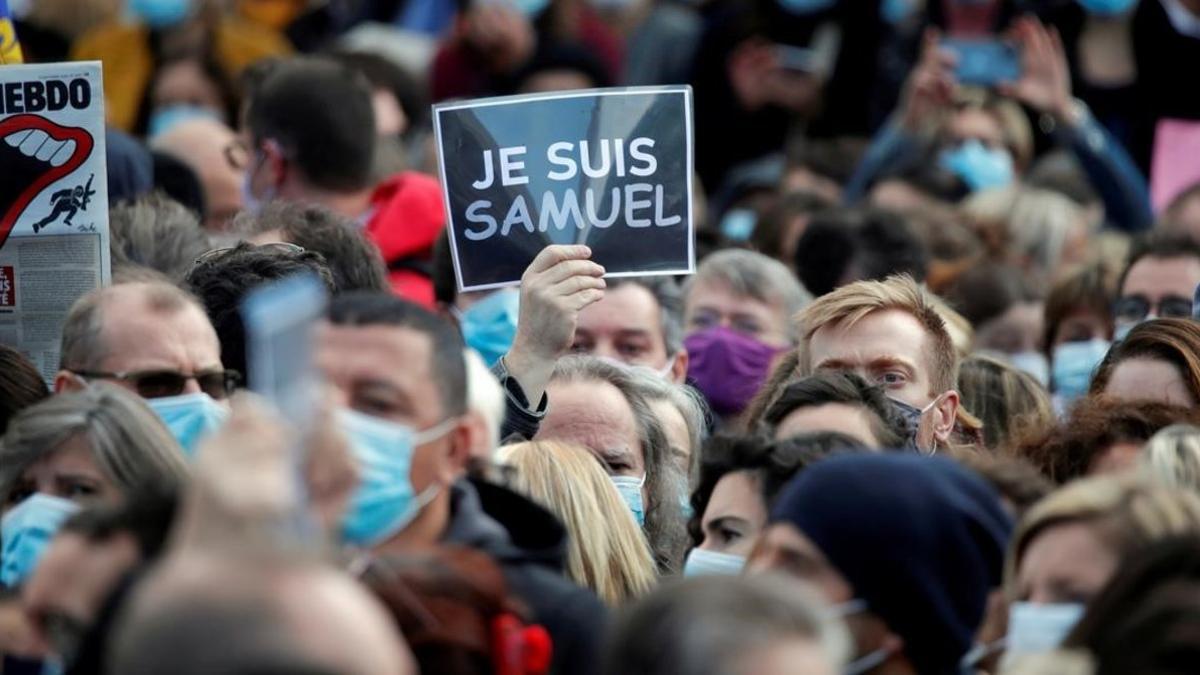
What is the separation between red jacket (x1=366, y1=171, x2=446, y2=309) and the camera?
830 centimetres

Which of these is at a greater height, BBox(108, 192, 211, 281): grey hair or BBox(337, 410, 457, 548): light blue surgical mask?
BBox(108, 192, 211, 281): grey hair

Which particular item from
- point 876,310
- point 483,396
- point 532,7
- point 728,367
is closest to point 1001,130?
point 532,7

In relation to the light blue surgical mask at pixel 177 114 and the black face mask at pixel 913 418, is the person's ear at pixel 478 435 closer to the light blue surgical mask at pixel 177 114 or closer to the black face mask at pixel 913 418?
the black face mask at pixel 913 418

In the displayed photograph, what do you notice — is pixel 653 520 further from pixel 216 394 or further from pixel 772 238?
pixel 772 238

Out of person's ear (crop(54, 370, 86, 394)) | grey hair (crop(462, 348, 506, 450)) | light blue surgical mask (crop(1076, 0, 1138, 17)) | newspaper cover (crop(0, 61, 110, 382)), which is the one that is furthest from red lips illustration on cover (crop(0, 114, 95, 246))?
light blue surgical mask (crop(1076, 0, 1138, 17))

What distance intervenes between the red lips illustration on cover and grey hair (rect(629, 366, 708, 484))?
1702mm

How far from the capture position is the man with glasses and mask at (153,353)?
555 cm

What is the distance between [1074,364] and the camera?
8969mm

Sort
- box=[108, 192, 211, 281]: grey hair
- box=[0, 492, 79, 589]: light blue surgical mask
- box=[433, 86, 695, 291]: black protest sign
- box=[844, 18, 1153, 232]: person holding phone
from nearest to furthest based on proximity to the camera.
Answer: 1. box=[0, 492, 79, 589]: light blue surgical mask
2. box=[433, 86, 695, 291]: black protest sign
3. box=[108, 192, 211, 281]: grey hair
4. box=[844, 18, 1153, 232]: person holding phone

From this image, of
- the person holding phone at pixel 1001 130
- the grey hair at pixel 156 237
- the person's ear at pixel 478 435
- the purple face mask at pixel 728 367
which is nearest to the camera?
the person's ear at pixel 478 435

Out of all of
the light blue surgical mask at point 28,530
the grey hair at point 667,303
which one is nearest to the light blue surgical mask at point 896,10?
the grey hair at point 667,303

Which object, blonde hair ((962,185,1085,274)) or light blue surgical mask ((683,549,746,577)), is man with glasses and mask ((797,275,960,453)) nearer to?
light blue surgical mask ((683,549,746,577))

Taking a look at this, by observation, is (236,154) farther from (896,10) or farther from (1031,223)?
(896,10)

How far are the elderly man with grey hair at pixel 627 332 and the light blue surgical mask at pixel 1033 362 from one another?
1.85 metres
